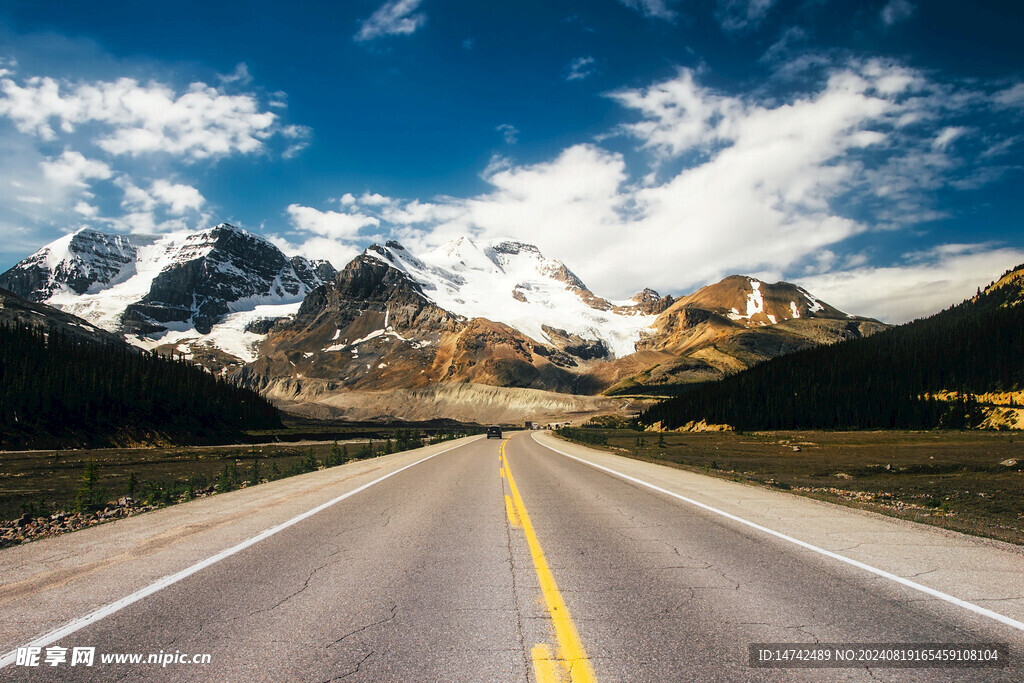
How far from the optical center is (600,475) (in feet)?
63.9

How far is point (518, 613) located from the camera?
513 cm

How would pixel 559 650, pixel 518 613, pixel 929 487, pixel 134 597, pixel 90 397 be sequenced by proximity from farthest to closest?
pixel 90 397 < pixel 929 487 < pixel 134 597 < pixel 518 613 < pixel 559 650

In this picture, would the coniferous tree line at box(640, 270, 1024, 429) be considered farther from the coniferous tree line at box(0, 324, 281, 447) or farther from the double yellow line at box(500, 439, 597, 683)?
the double yellow line at box(500, 439, 597, 683)

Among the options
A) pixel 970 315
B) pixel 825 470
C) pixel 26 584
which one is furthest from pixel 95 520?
pixel 970 315

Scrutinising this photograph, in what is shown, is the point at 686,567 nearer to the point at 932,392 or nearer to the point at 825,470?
the point at 825,470

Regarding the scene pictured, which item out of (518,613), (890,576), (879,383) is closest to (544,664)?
(518,613)

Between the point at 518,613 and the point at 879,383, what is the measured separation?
379 ft

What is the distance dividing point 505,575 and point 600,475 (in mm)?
13605

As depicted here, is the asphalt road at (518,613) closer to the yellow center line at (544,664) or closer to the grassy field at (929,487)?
the yellow center line at (544,664)

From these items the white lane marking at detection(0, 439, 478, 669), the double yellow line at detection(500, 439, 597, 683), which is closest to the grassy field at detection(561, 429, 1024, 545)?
the double yellow line at detection(500, 439, 597, 683)

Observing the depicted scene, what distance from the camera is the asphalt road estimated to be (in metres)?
4.00

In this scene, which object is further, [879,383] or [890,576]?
[879,383]

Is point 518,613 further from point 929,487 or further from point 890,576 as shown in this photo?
point 929,487

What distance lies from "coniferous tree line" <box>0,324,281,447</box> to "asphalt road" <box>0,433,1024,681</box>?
70.5 m
